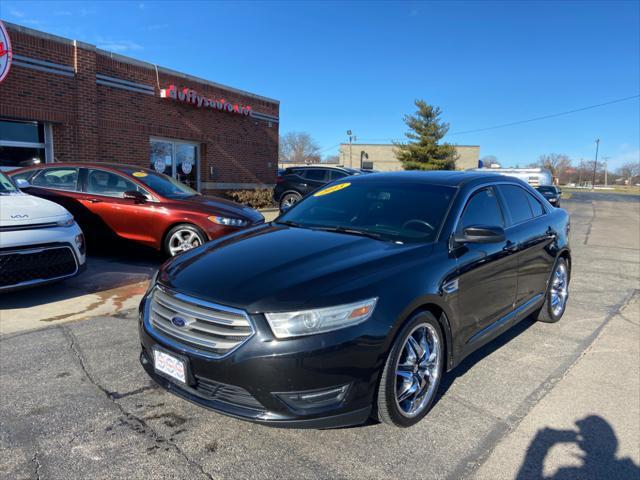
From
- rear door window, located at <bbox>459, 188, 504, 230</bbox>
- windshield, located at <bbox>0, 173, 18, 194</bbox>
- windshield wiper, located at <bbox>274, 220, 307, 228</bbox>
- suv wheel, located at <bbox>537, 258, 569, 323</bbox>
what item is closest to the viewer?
rear door window, located at <bbox>459, 188, 504, 230</bbox>

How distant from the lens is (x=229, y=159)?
17.6m

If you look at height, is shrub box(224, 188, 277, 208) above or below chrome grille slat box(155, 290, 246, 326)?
above

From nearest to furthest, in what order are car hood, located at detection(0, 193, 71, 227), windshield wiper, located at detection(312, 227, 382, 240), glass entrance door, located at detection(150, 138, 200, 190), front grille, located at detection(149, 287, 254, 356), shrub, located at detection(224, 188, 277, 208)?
front grille, located at detection(149, 287, 254, 356), windshield wiper, located at detection(312, 227, 382, 240), car hood, located at detection(0, 193, 71, 227), glass entrance door, located at detection(150, 138, 200, 190), shrub, located at detection(224, 188, 277, 208)

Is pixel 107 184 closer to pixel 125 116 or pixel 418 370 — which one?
pixel 418 370

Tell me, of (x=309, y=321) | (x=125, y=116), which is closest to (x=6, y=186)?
(x=309, y=321)

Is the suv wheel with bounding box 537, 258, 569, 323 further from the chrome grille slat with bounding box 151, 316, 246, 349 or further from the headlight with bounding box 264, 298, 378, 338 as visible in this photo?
the chrome grille slat with bounding box 151, 316, 246, 349

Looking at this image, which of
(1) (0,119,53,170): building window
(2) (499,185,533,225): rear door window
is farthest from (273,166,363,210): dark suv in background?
(2) (499,185,533,225): rear door window

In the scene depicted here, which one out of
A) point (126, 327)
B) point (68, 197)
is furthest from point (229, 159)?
point (126, 327)

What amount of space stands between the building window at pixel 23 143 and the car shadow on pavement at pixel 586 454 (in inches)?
475

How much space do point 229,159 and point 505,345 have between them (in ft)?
48.7

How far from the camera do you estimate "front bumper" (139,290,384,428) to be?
7.59ft

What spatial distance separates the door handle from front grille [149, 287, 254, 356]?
239cm

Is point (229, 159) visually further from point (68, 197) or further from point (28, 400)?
point (28, 400)

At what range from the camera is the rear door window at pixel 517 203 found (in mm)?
4277
